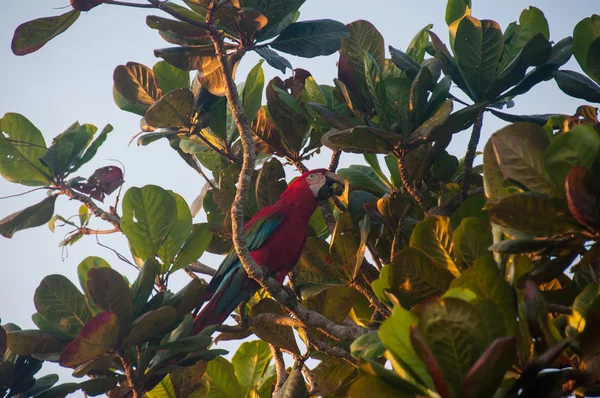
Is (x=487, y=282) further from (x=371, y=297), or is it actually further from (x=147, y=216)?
(x=147, y=216)


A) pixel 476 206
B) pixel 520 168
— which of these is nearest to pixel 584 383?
pixel 520 168

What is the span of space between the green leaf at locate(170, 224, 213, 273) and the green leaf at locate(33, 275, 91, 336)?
1.66 ft

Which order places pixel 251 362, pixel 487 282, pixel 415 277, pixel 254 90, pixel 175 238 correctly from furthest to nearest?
pixel 251 362, pixel 254 90, pixel 175 238, pixel 415 277, pixel 487 282

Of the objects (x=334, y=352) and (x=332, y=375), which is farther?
(x=332, y=375)

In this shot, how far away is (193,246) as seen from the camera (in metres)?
2.66

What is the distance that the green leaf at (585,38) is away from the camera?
85.0 inches

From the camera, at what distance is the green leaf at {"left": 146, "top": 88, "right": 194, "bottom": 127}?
2547 millimetres

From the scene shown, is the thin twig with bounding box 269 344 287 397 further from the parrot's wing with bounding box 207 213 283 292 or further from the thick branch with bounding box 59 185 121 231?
the thick branch with bounding box 59 185 121 231

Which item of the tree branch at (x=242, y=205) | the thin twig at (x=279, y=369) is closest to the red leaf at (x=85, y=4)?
the tree branch at (x=242, y=205)

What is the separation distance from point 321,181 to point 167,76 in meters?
0.98

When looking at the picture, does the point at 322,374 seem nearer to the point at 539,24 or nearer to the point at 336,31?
the point at 336,31

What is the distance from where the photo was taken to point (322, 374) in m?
2.57

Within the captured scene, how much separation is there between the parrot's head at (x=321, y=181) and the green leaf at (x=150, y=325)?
110 centimetres

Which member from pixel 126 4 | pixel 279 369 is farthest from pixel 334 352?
pixel 126 4
